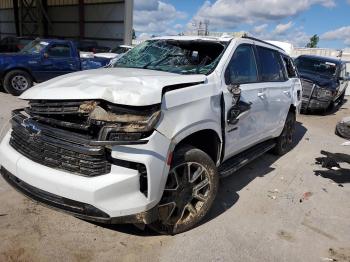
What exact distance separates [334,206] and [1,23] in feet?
119

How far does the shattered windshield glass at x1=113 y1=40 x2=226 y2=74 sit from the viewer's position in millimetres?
4098

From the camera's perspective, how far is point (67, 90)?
3.09 metres

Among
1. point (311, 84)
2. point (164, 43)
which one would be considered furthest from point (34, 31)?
point (164, 43)

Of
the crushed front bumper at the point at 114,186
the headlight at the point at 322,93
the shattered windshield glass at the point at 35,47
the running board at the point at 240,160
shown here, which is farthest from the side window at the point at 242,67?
the shattered windshield glass at the point at 35,47

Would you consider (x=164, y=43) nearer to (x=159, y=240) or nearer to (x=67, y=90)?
(x=67, y=90)

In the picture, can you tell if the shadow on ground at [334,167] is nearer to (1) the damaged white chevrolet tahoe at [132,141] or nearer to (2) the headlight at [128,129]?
(1) the damaged white chevrolet tahoe at [132,141]

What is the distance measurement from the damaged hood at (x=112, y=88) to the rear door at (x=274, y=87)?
1.86m

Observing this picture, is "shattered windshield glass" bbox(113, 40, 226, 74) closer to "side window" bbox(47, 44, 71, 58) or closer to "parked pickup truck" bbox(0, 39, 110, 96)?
"parked pickup truck" bbox(0, 39, 110, 96)

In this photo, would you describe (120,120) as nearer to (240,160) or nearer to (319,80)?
(240,160)

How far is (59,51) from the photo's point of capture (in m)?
11.5

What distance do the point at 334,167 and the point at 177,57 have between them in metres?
3.59

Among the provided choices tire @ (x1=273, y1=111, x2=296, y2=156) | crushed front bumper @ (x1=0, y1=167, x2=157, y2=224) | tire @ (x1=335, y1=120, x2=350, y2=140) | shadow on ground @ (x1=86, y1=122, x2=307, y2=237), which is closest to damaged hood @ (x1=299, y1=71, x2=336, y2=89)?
tire @ (x1=335, y1=120, x2=350, y2=140)

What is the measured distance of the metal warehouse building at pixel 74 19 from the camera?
23.1 m

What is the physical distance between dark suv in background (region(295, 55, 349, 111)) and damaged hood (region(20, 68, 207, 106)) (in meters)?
8.81
